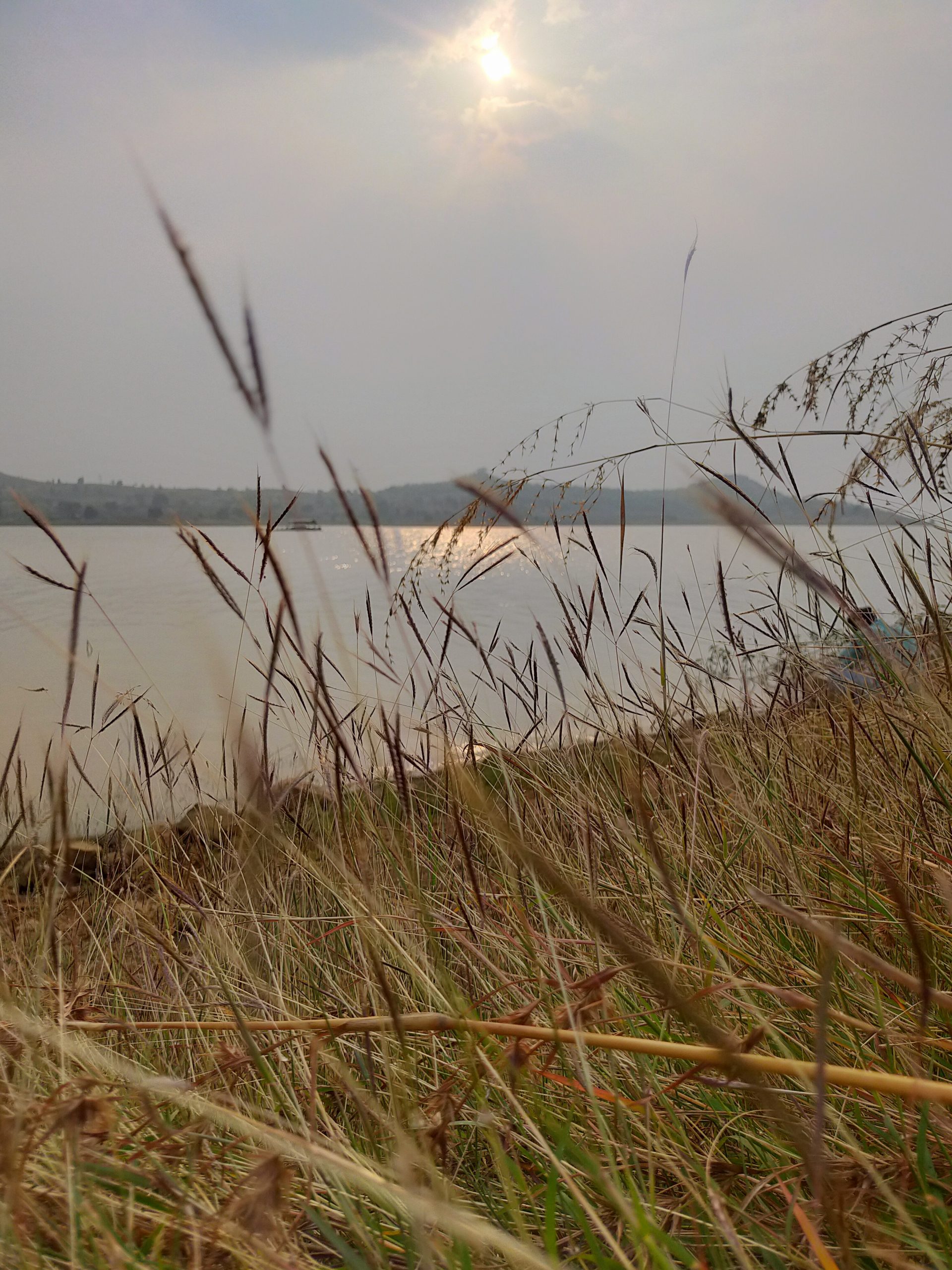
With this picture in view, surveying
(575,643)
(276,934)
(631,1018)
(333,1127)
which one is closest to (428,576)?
(575,643)

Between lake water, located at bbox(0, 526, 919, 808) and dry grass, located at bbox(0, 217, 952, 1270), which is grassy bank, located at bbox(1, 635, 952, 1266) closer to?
dry grass, located at bbox(0, 217, 952, 1270)

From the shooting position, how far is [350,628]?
322 cm

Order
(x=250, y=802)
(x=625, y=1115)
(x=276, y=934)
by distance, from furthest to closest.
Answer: (x=276, y=934) → (x=625, y=1115) → (x=250, y=802)

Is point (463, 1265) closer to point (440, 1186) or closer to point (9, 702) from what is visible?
point (440, 1186)

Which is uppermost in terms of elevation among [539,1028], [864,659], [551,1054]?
[864,659]

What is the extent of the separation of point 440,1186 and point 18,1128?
31 cm

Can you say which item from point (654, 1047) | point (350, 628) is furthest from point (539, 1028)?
point (350, 628)

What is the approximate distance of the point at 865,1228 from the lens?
0.71m

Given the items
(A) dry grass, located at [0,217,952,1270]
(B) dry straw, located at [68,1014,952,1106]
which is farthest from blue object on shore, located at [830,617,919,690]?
(B) dry straw, located at [68,1014,952,1106]

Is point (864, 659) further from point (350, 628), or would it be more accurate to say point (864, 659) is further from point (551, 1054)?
point (350, 628)

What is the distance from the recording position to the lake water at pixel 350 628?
1142mm

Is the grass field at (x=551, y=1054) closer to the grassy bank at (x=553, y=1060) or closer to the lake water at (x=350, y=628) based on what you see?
the grassy bank at (x=553, y=1060)

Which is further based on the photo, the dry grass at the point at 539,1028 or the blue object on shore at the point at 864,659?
the blue object on shore at the point at 864,659

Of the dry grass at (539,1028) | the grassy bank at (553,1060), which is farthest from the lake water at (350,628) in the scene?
the grassy bank at (553,1060)
